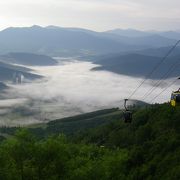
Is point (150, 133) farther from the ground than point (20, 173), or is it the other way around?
point (20, 173)

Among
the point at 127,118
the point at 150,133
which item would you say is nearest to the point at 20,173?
the point at 127,118

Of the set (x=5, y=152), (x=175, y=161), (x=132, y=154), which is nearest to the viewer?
(x=5, y=152)

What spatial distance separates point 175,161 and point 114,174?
58.5 ft

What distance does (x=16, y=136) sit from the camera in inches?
1922

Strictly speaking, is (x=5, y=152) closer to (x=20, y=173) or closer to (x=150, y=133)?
(x=20, y=173)

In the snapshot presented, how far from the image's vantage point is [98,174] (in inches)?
2021

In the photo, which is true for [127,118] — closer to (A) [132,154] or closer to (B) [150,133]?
(A) [132,154]

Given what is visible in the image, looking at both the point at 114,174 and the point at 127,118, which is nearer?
the point at 127,118

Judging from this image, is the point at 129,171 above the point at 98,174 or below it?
below

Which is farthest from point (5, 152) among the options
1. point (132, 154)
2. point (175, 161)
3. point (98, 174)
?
point (132, 154)

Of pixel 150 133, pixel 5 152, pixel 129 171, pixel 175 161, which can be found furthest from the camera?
pixel 150 133

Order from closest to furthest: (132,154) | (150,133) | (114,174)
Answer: (114,174)
(132,154)
(150,133)

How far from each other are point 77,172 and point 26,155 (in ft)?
22.9

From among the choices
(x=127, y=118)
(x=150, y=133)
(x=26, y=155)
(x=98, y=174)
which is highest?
(x=127, y=118)
